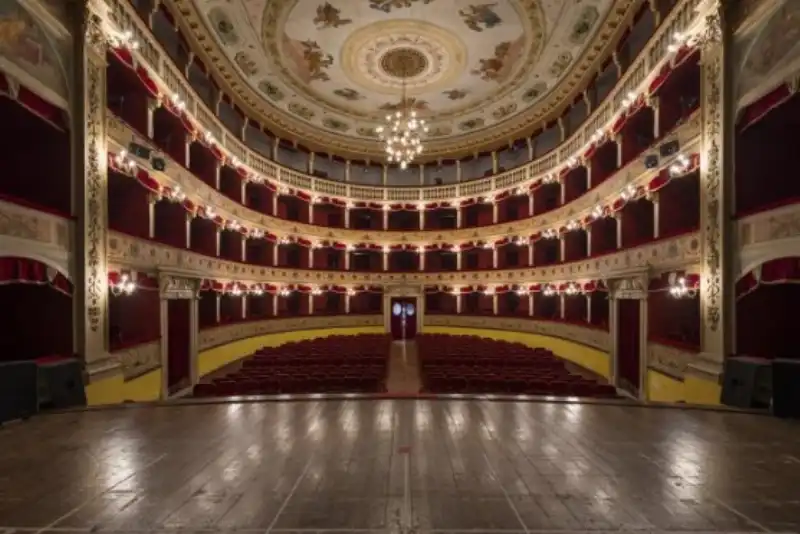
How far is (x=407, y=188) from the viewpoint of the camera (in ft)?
95.5

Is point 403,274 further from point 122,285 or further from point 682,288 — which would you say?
point 122,285

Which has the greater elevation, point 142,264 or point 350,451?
point 142,264

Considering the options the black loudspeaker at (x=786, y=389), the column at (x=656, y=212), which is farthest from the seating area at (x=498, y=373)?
the column at (x=656, y=212)

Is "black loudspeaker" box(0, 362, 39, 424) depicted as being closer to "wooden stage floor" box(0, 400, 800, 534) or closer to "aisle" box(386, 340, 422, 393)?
"wooden stage floor" box(0, 400, 800, 534)

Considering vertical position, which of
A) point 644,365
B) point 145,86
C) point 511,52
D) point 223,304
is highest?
point 511,52

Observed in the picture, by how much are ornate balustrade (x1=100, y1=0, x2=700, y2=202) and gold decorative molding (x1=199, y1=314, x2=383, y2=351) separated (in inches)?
290

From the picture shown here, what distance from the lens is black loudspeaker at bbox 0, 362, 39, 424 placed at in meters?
7.07

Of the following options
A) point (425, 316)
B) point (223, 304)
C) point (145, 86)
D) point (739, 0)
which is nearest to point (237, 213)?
point (223, 304)

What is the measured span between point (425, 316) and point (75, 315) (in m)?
21.0

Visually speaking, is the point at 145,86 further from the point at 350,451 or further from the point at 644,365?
the point at 644,365

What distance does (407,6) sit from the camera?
53.4ft

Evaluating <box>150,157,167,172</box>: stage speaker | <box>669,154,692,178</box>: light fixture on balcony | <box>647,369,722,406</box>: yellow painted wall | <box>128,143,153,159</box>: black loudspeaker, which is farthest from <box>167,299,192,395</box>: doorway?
→ <box>669,154,692,178</box>: light fixture on balcony

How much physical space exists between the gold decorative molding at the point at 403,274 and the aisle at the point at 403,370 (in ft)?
16.5

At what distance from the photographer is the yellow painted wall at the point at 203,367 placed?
9649 millimetres
